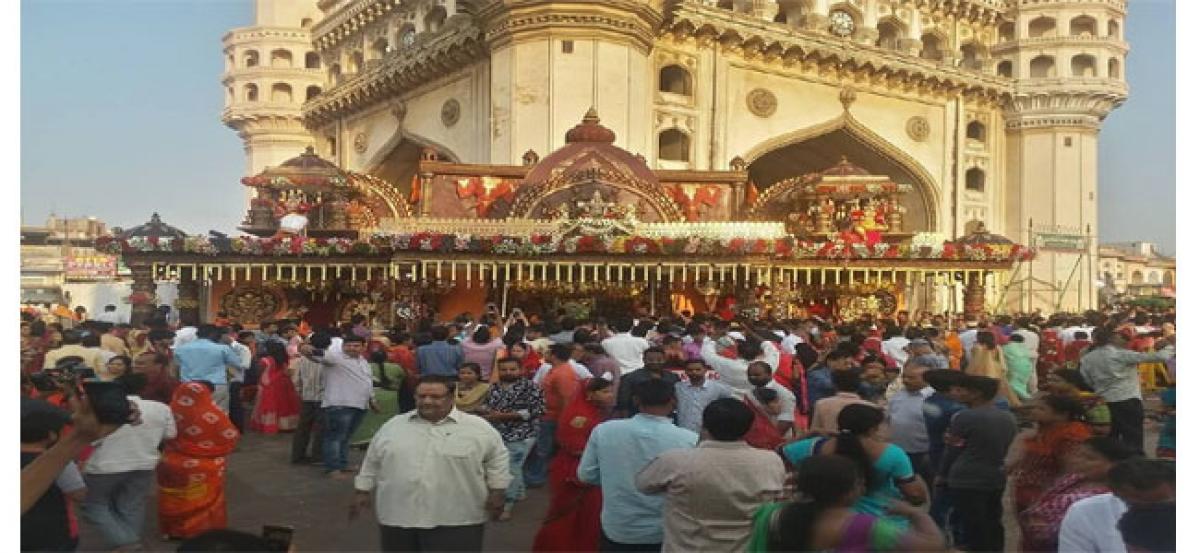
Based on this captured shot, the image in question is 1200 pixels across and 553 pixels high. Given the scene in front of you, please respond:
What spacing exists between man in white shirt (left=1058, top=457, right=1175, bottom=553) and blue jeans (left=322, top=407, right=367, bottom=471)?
705 centimetres

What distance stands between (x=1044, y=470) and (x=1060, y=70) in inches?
1527

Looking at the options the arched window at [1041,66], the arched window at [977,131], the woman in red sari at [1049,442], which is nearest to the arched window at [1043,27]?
the arched window at [1041,66]

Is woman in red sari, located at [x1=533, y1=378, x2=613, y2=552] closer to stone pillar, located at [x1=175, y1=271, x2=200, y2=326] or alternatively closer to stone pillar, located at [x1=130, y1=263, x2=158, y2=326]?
stone pillar, located at [x1=130, y1=263, x2=158, y2=326]

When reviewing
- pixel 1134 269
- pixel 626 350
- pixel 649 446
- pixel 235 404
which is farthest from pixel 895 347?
pixel 1134 269

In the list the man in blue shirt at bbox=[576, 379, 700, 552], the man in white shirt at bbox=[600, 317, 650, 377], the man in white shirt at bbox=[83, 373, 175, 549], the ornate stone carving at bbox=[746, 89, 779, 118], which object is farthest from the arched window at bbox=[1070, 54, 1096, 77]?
the man in white shirt at bbox=[83, 373, 175, 549]

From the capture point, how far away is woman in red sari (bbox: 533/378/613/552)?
235 inches

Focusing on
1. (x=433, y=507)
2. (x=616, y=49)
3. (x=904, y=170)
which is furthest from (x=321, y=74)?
(x=433, y=507)

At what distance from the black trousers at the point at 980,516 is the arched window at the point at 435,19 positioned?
34.0 meters

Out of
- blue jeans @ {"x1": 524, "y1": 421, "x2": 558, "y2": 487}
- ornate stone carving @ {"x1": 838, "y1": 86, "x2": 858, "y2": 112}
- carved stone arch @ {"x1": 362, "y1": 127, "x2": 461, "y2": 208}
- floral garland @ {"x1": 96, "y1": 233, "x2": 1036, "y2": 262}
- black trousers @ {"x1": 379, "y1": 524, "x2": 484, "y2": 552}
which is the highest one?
ornate stone carving @ {"x1": 838, "y1": 86, "x2": 858, "y2": 112}

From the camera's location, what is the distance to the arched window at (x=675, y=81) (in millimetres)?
32562

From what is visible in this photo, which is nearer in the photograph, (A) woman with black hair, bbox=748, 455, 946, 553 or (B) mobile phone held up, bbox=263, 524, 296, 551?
(B) mobile phone held up, bbox=263, 524, 296, 551

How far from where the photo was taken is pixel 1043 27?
40812 millimetres

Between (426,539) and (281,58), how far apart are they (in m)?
47.0

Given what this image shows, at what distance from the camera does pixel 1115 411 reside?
9.24 meters
